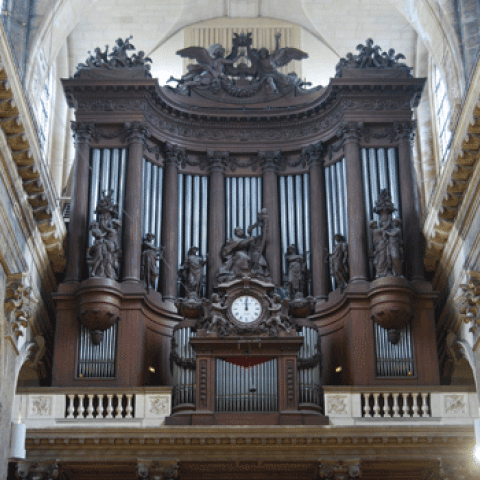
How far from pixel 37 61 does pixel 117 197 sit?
11.6 ft

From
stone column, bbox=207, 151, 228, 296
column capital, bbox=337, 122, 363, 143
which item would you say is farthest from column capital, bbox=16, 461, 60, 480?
column capital, bbox=337, 122, 363, 143

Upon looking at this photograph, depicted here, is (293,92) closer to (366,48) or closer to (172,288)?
(366,48)

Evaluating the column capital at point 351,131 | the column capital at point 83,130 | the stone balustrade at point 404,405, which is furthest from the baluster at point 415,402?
the column capital at point 83,130

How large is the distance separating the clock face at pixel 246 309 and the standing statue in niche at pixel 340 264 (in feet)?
7.63

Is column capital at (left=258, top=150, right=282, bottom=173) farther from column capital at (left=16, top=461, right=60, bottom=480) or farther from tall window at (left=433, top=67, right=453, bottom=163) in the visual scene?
column capital at (left=16, top=461, right=60, bottom=480)

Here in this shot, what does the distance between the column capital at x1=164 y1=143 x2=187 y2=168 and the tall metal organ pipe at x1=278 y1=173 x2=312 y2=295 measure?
91.2 inches

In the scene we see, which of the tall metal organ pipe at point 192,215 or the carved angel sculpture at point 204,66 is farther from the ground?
the carved angel sculpture at point 204,66

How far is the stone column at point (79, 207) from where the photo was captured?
2384cm

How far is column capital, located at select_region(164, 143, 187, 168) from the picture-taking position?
25984 millimetres

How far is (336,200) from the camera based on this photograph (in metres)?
25.2

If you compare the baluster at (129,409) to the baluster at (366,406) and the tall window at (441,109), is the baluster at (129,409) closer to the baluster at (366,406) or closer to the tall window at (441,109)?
the baluster at (366,406)

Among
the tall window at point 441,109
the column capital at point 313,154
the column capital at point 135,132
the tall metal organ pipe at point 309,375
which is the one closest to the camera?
the tall metal organ pipe at point 309,375

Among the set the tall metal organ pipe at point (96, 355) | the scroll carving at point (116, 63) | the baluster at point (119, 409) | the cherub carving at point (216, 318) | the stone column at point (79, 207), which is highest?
the scroll carving at point (116, 63)

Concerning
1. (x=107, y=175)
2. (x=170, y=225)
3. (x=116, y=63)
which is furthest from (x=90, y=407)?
(x=116, y=63)
